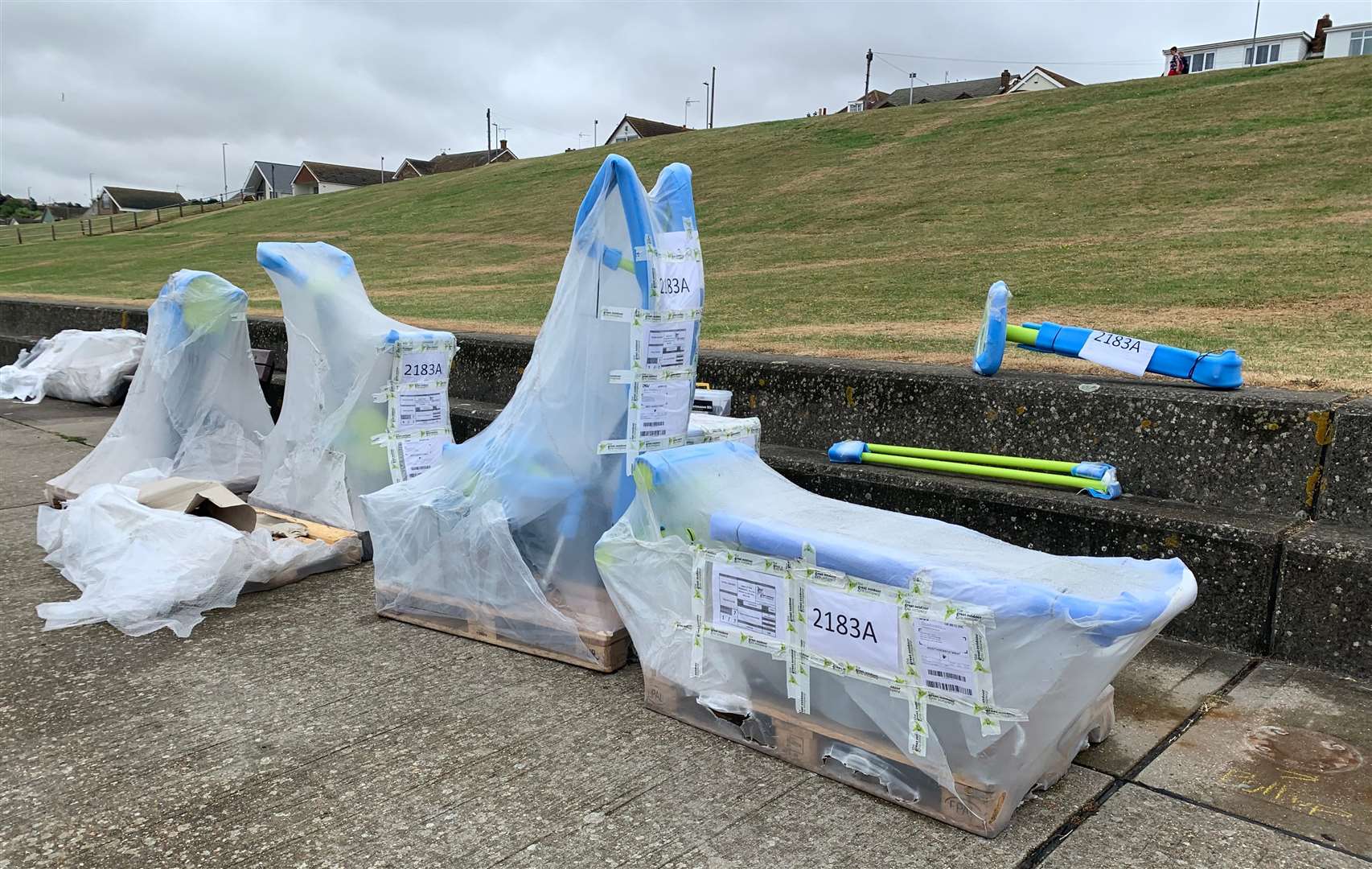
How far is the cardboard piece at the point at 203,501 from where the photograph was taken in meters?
4.01

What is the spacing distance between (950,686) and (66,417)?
26.5 ft

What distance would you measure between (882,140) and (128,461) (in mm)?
17632

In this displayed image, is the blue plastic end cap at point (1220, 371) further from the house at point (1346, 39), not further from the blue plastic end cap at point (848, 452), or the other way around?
the house at point (1346, 39)

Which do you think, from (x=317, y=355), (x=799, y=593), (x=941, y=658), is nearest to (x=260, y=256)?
(x=317, y=355)

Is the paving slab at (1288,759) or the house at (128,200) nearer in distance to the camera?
the paving slab at (1288,759)

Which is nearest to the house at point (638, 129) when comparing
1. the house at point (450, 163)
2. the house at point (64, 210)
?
the house at point (450, 163)

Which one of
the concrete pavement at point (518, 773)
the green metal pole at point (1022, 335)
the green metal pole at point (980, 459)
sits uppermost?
the green metal pole at point (1022, 335)

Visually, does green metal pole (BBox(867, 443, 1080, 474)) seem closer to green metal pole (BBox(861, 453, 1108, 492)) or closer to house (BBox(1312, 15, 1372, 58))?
green metal pole (BBox(861, 453, 1108, 492))

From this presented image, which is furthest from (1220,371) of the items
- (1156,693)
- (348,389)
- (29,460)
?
(29,460)

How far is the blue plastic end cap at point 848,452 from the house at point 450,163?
223 ft

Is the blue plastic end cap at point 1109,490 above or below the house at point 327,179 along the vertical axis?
below

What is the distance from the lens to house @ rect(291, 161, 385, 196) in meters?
67.4

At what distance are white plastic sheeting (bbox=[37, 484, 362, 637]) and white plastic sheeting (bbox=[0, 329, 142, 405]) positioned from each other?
464cm

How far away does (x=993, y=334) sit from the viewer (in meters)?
3.75
